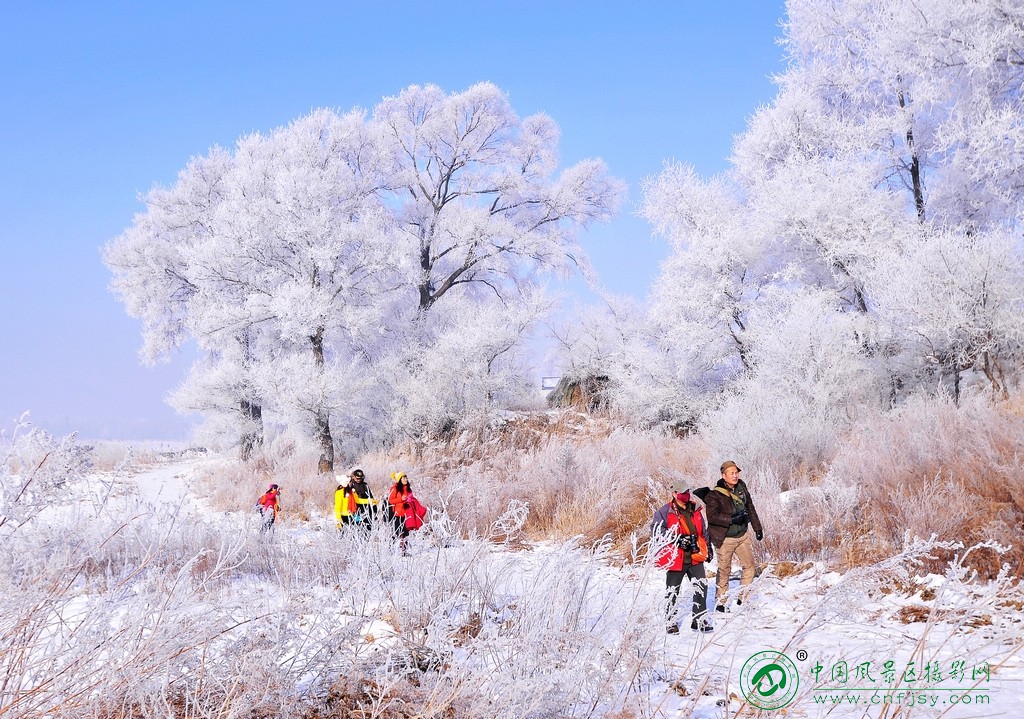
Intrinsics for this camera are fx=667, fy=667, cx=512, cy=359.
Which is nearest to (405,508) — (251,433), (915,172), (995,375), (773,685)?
(773,685)

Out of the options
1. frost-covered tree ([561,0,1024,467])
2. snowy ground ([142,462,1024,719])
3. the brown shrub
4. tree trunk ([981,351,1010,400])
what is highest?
frost-covered tree ([561,0,1024,467])

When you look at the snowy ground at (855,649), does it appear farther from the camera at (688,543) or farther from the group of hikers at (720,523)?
the camera at (688,543)

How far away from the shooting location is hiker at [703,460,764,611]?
6184 mm

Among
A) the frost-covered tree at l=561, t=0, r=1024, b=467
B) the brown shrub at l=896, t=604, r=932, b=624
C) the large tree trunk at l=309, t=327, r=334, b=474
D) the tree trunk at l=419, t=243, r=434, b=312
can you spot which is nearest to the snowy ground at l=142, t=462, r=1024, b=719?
the brown shrub at l=896, t=604, r=932, b=624

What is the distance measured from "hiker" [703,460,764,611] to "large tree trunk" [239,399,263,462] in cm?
1694

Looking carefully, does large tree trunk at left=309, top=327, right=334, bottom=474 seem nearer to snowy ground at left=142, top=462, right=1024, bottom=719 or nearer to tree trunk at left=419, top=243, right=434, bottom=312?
tree trunk at left=419, top=243, right=434, bottom=312

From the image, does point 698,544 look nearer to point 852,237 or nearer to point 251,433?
point 852,237

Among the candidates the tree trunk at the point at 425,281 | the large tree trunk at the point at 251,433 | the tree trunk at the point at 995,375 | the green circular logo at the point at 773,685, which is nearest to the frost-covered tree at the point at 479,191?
the tree trunk at the point at 425,281

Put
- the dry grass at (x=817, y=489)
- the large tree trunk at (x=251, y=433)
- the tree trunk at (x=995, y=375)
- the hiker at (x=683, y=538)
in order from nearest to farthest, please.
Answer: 1. the hiker at (x=683, y=538)
2. the dry grass at (x=817, y=489)
3. the tree trunk at (x=995, y=375)
4. the large tree trunk at (x=251, y=433)

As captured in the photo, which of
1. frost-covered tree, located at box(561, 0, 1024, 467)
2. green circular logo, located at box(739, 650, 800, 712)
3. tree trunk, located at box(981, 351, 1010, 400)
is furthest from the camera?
frost-covered tree, located at box(561, 0, 1024, 467)

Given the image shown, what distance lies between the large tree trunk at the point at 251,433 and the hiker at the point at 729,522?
55.6 feet

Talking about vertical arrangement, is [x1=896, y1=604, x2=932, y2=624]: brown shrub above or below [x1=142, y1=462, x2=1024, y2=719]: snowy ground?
below

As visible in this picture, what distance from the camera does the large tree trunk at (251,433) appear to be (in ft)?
67.3

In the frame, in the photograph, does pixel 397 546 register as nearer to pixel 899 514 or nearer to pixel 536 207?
pixel 899 514
